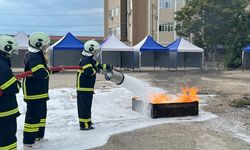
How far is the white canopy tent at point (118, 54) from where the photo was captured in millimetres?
Answer: 33959

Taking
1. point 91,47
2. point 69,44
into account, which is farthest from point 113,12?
point 91,47

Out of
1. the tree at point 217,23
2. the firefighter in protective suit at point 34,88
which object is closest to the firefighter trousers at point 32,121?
the firefighter in protective suit at point 34,88

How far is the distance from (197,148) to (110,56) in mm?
33182

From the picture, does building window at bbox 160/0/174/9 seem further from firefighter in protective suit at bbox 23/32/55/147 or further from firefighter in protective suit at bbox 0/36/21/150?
firefighter in protective suit at bbox 0/36/21/150

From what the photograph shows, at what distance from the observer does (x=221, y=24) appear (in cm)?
5078

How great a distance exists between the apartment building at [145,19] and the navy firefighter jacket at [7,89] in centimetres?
5821

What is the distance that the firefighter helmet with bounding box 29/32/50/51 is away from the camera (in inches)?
285

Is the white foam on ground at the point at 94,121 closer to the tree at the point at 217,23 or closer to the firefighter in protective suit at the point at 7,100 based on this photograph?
the firefighter in protective suit at the point at 7,100

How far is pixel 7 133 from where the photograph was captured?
5.49 m

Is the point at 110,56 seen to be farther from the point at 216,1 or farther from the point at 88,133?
the point at 88,133

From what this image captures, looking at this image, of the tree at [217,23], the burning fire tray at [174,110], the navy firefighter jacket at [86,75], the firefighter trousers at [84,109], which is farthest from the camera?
the tree at [217,23]

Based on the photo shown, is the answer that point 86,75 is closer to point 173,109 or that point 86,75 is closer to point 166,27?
point 173,109

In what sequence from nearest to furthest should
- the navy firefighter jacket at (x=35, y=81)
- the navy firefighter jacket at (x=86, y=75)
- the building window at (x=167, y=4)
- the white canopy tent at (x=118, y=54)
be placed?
1. the navy firefighter jacket at (x=35, y=81)
2. the navy firefighter jacket at (x=86, y=75)
3. the white canopy tent at (x=118, y=54)
4. the building window at (x=167, y=4)

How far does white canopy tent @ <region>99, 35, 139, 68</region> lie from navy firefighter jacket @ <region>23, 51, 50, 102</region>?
26.0m
